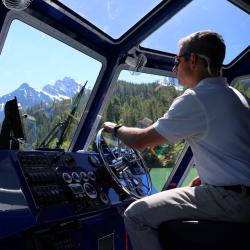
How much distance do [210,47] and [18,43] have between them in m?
1.50

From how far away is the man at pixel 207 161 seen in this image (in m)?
1.59

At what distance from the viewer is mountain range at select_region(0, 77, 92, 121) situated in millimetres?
2822

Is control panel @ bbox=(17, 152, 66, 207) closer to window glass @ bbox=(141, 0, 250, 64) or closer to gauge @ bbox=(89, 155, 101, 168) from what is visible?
gauge @ bbox=(89, 155, 101, 168)

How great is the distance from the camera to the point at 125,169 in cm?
230

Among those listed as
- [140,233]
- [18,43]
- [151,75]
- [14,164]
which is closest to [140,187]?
[140,233]

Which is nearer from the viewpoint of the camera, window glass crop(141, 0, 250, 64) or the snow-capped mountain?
the snow-capped mountain

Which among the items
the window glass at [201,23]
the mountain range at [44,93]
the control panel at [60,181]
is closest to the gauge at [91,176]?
the control panel at [60,181]

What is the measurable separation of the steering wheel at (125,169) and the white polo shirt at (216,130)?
60 centimetres

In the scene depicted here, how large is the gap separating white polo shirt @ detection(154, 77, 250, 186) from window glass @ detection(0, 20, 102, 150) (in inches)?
50.7

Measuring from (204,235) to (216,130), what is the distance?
47cm

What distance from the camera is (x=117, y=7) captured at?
3.13 meters

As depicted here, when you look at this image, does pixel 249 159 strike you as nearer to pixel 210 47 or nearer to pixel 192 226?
pixel 192 226

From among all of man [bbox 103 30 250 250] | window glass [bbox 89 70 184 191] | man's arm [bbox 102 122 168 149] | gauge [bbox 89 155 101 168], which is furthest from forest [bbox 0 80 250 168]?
man [bbox 103 30 250 250]

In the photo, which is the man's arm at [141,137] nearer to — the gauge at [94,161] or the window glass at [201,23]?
the gauge at [94,161]
